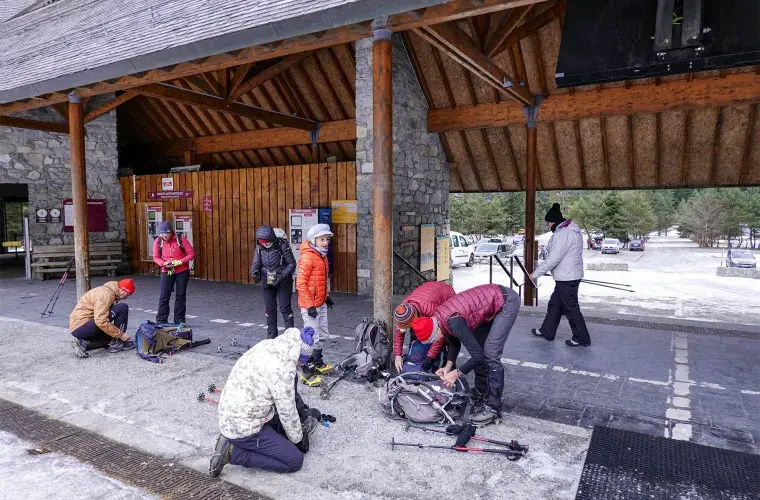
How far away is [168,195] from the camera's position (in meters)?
13.7

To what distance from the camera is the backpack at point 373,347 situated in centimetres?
498

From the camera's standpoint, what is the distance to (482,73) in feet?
22.9

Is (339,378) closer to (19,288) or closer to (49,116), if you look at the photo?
(19,288)

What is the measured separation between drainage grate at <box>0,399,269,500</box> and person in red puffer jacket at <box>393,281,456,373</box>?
1605 mm

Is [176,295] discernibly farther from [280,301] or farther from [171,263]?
[280,301]

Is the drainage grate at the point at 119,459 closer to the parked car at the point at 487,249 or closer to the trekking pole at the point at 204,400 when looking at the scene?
the trekking pole at the point at 204,400

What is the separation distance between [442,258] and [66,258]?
33.1 feet

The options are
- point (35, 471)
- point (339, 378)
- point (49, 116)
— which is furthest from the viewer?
point (49, 116)

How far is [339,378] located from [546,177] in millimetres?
8999

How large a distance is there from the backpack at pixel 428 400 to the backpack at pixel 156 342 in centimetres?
324

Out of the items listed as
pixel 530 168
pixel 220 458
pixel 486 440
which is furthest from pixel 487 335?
pixel 530 168

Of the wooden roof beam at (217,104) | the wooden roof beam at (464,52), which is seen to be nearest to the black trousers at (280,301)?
the wooden roof beam at (464,52)

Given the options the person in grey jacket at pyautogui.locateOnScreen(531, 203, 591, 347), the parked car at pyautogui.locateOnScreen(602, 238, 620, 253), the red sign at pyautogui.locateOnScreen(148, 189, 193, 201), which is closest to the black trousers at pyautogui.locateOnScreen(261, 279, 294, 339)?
the person in grey jacket at pyautogui.locateOnScreen(531, 203, 591, 347)

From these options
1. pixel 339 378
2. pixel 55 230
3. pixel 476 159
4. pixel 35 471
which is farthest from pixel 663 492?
pixel 55 230
